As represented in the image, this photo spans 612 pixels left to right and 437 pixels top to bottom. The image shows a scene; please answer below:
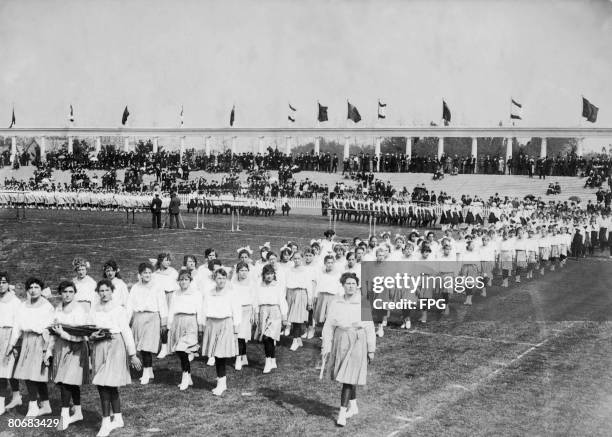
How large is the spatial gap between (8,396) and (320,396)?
12.7ft

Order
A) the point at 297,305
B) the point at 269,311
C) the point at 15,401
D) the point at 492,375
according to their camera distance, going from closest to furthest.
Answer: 1. the point at 15,401
2. the point at 492,375
3. the point at 269,311
4. the point at 297,305

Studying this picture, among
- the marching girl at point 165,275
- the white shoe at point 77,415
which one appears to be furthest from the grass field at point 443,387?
the marching girl at point 165,275

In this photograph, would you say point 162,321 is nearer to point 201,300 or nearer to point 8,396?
point 201,300

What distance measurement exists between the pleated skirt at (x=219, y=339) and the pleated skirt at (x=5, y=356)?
7.48 ft

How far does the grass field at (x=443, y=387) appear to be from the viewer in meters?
7.61

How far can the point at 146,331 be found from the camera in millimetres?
9164

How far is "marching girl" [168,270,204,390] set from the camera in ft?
29.0

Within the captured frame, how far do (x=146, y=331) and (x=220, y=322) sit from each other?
1.10 meters

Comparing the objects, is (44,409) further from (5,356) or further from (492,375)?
(492,375)

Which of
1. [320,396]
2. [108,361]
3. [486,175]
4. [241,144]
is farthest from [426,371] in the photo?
[241,144]

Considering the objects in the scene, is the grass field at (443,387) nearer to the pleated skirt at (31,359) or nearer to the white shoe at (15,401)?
the white shoe at (15,401)

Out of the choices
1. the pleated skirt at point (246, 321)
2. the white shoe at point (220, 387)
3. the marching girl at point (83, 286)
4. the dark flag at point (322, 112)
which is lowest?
the white shoe at point (220, 387)

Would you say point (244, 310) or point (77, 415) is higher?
point (244, 310)

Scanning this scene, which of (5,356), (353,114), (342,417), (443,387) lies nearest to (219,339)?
(342,417)
